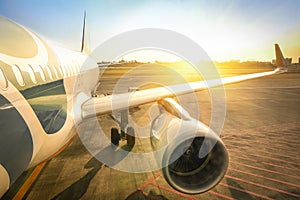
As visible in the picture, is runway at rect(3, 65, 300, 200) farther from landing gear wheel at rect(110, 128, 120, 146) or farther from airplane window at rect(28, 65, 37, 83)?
airplane window at rect(28, 65, 37, 83)

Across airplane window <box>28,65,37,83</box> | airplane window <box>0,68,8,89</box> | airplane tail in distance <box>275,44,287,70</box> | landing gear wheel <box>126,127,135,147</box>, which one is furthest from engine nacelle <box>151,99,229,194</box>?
airplane tail in distance <box>275,44,287,70</box>

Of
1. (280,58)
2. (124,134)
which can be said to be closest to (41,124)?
(124,134)

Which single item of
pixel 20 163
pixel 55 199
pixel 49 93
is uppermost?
pixel 49 93

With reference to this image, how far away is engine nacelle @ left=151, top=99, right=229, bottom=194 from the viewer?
4.72 meters

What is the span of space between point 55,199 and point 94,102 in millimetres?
3232

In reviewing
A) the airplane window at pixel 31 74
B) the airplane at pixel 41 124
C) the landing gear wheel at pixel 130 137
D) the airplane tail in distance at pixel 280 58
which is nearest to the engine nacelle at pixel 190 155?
the airplane at pixel 41 124

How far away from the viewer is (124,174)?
714cm

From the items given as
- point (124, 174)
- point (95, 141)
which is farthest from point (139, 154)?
point (95, 141)

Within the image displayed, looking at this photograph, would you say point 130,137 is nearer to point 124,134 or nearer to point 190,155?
point 124,134

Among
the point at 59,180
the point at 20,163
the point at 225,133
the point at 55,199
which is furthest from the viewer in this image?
the point at 225,133

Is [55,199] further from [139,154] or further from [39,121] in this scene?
[139,154]

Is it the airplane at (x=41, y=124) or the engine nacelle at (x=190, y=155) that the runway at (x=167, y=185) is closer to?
the engine nacelle at (x=190, y=155)

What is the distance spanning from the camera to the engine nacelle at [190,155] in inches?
186

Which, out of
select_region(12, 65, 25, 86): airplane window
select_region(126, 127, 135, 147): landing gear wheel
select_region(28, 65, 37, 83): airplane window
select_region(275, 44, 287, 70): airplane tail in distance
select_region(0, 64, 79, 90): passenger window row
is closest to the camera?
select_region(0, 64, 79, 90): passenger window row
